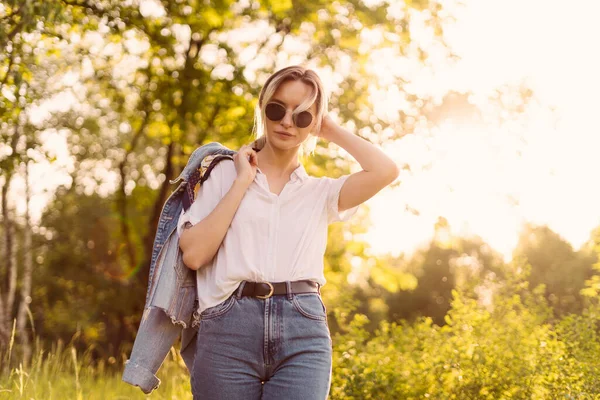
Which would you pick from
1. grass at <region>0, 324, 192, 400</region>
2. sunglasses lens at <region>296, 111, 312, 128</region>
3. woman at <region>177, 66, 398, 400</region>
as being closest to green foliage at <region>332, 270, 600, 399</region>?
grass at <region>0, 324, 192, 400</region>

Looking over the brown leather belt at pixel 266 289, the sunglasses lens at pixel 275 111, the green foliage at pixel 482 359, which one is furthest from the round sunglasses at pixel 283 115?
the green foliage at pixel 482 359

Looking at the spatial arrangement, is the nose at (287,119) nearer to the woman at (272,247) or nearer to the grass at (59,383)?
the woman at (272,247)

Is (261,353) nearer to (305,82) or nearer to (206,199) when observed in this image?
(206,199)

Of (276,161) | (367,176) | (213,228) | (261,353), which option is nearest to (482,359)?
(367,176)

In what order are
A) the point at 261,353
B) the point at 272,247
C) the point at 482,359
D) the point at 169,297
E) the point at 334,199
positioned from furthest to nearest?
the point at 482,359, the point at 334,199, the point at 169,297, the point at 272,247, the point at 261,353

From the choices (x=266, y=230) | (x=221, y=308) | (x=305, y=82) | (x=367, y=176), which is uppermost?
(x=305, y=82)

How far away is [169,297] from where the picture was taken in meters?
2.73

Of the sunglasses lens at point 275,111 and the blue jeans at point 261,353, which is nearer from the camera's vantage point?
the blue jeans at point 261,353

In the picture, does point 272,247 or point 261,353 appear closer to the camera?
point 261,353

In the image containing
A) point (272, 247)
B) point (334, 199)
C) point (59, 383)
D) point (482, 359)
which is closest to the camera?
point (272, 247)

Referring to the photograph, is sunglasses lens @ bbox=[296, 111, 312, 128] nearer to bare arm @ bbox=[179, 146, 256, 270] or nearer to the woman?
the woman

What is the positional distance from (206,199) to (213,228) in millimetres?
226

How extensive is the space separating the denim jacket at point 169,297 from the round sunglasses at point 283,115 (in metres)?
0.27

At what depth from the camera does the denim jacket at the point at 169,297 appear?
8.98ft
